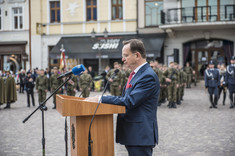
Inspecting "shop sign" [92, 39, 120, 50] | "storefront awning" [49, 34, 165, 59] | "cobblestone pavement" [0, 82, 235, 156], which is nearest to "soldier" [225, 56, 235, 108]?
"cobblestone pavement" [0, 82, 235, 156]

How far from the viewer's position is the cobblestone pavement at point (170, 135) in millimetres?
6391

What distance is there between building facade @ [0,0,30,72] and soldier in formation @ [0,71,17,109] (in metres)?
13.7

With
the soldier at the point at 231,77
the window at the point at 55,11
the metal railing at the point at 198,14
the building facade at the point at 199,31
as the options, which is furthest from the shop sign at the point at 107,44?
the soldier at the point at 231,77

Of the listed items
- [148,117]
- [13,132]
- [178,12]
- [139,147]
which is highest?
[178,12]

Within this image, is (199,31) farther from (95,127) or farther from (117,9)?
(95,127)

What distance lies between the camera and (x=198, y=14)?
2428cm

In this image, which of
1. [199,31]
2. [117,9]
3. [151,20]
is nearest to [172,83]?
[199,31]

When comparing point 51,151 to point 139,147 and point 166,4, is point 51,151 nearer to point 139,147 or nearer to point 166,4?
point 139,147

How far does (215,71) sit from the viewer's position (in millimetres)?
13375

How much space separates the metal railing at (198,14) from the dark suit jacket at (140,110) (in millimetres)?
21850

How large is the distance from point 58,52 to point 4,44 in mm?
6243

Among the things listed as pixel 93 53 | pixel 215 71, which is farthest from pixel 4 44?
pixel 215 71

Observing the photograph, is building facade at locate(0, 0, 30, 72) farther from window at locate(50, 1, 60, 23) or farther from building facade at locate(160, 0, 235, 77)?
building facade at locate(160, 0, 235, 77)

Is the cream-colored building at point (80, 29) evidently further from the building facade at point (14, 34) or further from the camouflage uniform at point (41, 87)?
the camouflage uniform at point (41, 87)
